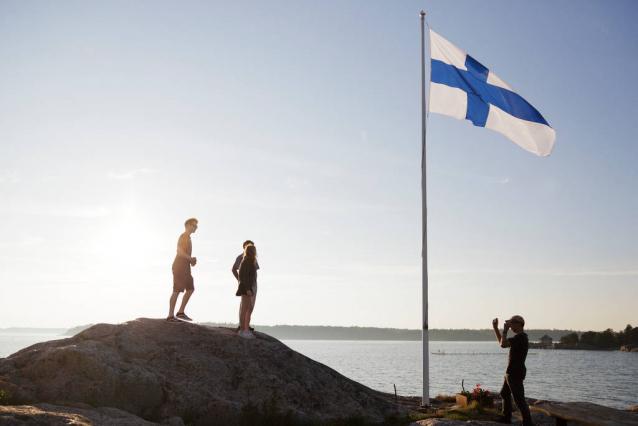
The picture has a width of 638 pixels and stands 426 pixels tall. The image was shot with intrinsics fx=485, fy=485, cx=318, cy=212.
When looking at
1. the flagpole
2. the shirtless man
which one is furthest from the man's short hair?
the flagpole

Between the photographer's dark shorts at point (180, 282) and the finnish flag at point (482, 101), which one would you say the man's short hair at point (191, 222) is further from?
the finnish flag at point (482, 101)

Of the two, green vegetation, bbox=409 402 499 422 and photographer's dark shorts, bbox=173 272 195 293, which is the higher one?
photographer's dark shorts, bbox=173 272 195 293

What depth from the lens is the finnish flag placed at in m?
13.9

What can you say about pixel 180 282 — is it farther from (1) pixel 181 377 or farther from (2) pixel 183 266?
(1) pixel 181 377

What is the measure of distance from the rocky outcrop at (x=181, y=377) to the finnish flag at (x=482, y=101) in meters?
8.29

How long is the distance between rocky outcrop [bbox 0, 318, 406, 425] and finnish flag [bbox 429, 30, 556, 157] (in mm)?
8293

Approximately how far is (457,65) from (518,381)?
9.34 m

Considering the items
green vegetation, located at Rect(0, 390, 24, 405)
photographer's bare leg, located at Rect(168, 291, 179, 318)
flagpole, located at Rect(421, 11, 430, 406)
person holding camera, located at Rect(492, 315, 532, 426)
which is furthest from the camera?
flagpole, located at Rect(421, 11, 430, 406)

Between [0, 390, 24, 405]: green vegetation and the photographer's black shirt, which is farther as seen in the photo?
the photographer's black shirt

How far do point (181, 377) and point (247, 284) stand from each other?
279 centimetres

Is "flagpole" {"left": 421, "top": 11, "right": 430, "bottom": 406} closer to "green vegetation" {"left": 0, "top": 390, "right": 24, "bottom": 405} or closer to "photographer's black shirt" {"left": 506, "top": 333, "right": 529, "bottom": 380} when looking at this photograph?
"photographer's black shirt" {"left": 506, "top": 333, "right": 529, "bottom": 380}

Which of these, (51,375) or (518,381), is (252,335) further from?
(518,381)

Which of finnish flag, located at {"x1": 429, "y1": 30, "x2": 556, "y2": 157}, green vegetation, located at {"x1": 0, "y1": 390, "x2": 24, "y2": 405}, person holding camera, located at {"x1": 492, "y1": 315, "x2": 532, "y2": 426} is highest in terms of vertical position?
finnish flag, located at {"x1": 429, "y1": 30, "x2": 556, "y2": 157}

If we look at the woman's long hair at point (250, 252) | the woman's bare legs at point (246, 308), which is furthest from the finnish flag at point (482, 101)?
the woman's bare legs at point (246, 308)
